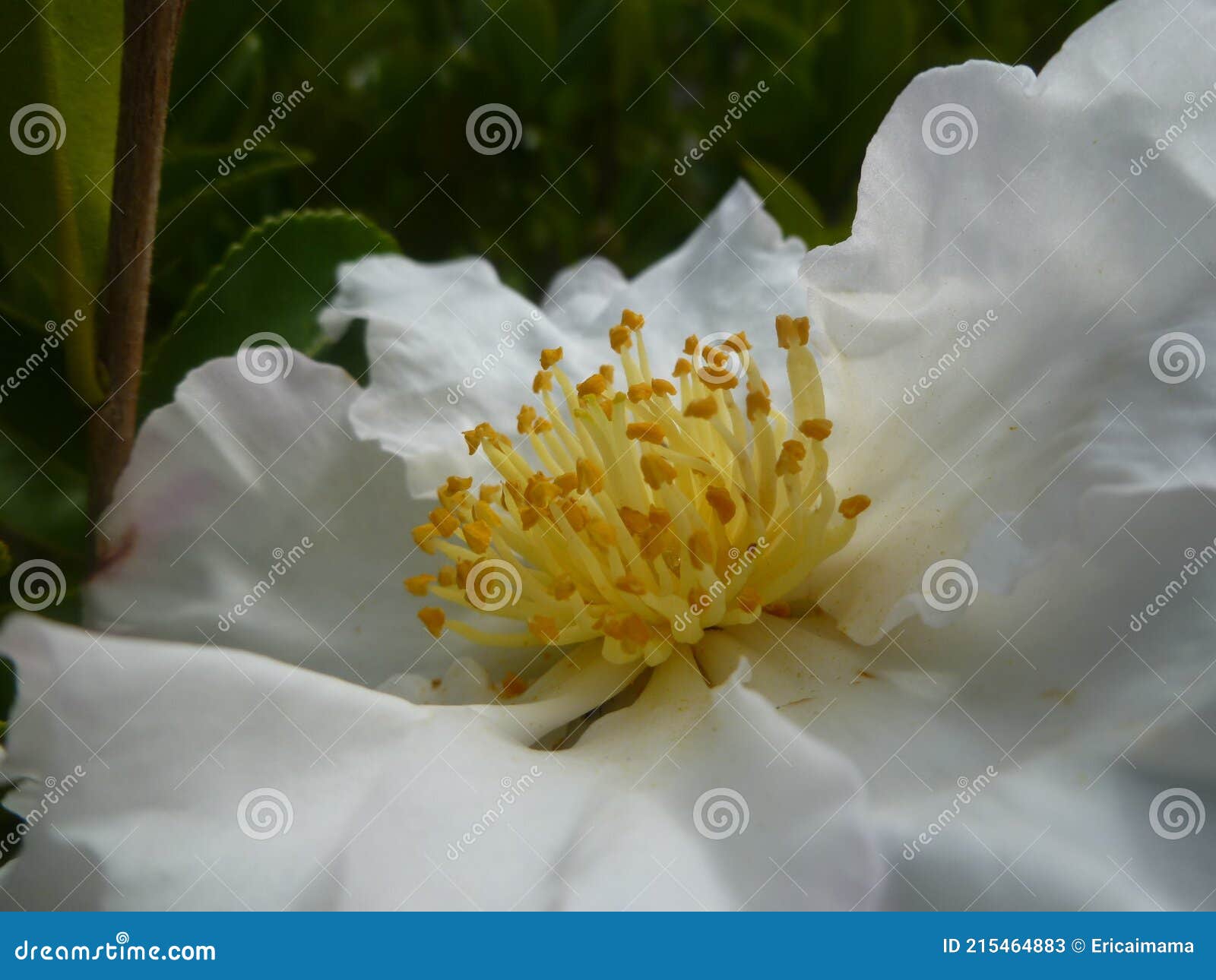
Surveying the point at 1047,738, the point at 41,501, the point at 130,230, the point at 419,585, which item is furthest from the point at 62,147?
the point at 1047,738

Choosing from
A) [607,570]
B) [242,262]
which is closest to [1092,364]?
[607,570]

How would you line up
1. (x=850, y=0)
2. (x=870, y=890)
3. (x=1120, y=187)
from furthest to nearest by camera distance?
(x=850, y=0)
(x=1120, y=187)
(x=870, y=890)

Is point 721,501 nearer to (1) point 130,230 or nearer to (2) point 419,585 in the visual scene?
(2) point 419,585

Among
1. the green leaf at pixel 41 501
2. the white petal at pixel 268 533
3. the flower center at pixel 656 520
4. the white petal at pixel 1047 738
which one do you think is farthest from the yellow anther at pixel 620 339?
the green leaf at pixel 41 501

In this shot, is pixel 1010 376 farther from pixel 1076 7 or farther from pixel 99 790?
pixel 1076 7

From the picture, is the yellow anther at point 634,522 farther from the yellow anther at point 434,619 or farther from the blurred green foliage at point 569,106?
the blurred green foliage at point 569,106

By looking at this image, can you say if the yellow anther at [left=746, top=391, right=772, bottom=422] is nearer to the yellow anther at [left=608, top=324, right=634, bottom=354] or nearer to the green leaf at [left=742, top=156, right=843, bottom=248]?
the yellow anther at [left=608, top=324, right=634, bottom=354]
